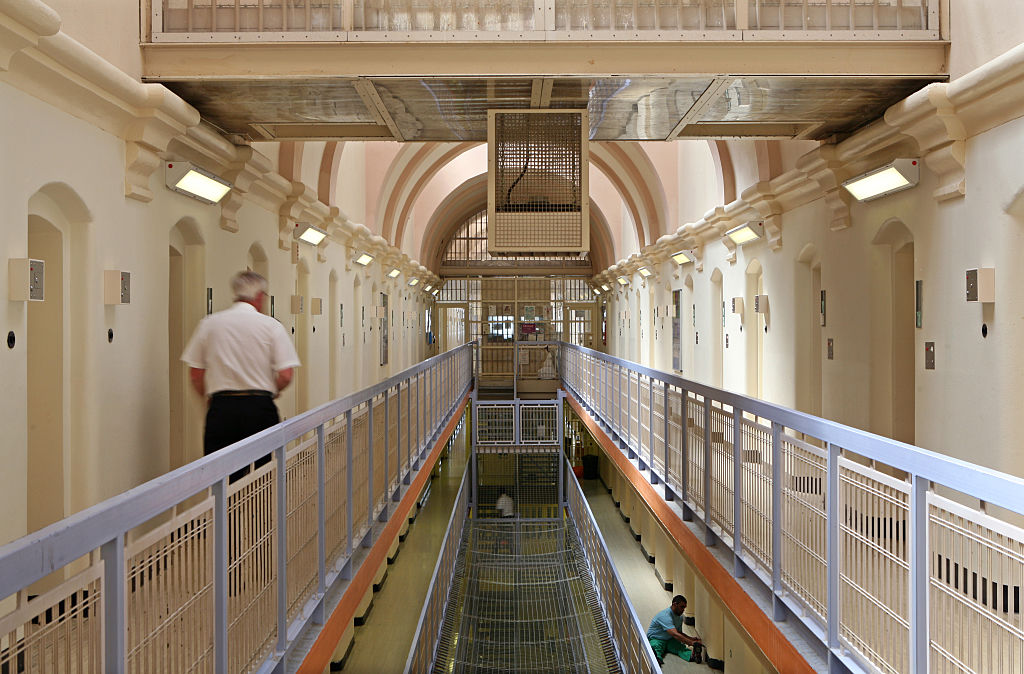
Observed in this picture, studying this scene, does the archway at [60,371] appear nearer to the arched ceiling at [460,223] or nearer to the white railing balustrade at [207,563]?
the white railing balustrade at [207,563]

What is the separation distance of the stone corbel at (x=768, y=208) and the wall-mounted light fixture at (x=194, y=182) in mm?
A: 5291

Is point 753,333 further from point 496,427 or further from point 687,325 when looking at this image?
point 496,427

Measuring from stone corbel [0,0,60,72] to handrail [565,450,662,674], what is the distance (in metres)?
4.63

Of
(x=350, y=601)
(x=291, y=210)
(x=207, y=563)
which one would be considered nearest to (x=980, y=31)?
(x=350, y=601)

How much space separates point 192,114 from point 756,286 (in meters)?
7.12

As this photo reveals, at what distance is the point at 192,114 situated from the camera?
17.1 feet

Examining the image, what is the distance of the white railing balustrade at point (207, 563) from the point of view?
166 cm

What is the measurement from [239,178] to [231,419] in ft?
10.2

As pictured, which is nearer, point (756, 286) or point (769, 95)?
point (769, 95)

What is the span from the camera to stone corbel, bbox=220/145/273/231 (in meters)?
6.56

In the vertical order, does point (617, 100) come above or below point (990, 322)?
above

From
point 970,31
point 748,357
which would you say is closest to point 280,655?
point 970,31

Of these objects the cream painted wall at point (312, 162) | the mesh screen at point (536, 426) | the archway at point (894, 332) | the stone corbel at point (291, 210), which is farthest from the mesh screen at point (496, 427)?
the archway at point (894, 332)

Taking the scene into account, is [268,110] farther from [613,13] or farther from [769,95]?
[769,95]
